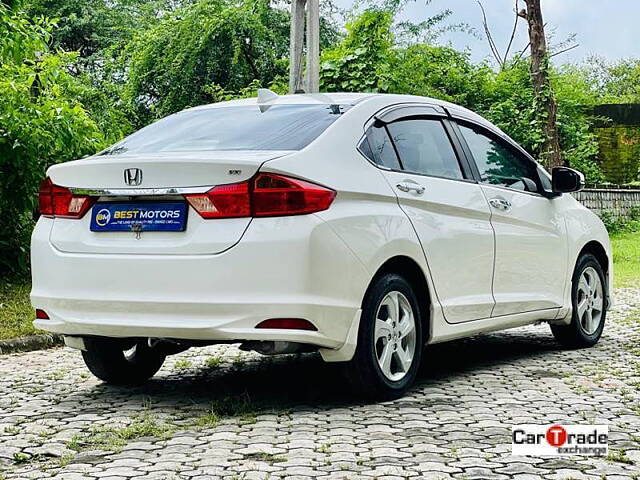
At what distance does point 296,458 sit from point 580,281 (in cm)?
431

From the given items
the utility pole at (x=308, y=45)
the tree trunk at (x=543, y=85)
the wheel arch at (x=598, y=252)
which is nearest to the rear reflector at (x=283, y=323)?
the wheel arch at (x=598, y=252)

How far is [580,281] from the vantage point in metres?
8.66

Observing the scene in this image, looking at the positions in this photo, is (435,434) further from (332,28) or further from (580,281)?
(332,28)

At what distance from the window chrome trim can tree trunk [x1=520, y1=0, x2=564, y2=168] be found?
59.7ft

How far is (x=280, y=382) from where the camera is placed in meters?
7.12

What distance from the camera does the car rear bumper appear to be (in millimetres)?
5715

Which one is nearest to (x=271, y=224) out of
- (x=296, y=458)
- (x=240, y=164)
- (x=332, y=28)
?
(x=240, y=164)

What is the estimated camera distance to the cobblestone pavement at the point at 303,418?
4.80 meters

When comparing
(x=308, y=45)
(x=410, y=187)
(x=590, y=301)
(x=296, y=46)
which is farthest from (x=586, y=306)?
(x=296, y=46)

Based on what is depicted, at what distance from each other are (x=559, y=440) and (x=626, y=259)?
15.4 meters

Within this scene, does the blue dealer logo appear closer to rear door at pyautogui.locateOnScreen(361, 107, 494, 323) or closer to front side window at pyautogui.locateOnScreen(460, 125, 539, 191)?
rear door at pyautogui.locateOnScreen(361, 107, 494, 323)

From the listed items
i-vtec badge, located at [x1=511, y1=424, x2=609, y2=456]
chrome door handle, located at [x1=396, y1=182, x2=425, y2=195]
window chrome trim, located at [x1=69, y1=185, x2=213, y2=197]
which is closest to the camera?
i-vtec badge, located at [x1=511, y1=424, x2=609, y2=456]

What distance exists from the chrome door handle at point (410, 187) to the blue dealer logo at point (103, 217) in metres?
1.63

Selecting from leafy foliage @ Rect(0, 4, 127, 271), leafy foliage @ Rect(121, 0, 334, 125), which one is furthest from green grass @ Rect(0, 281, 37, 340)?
leafy foliage @ Rect(121, 0, 334, 125)
